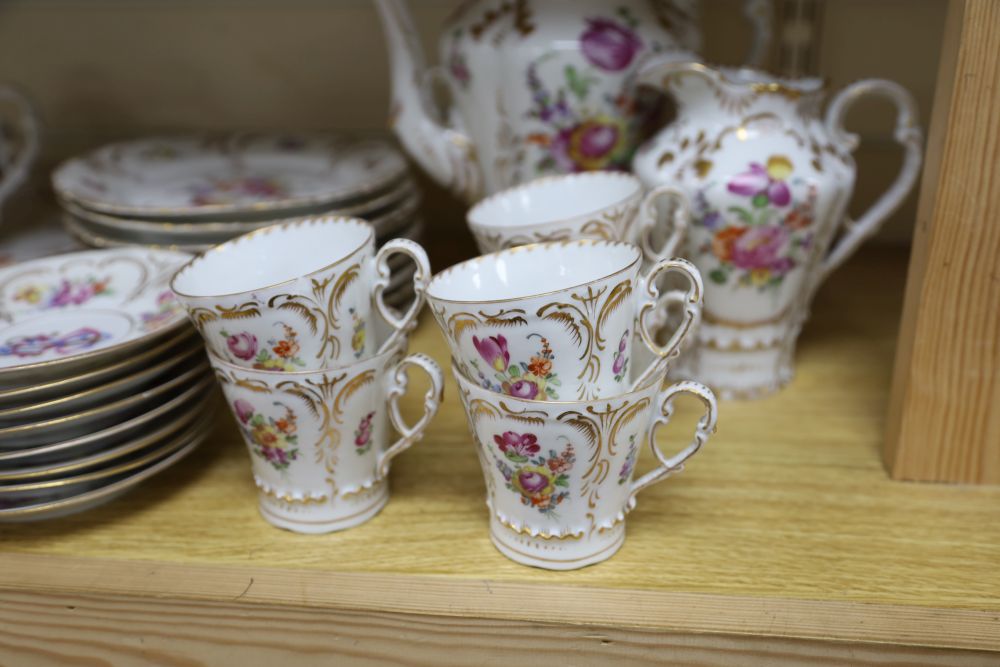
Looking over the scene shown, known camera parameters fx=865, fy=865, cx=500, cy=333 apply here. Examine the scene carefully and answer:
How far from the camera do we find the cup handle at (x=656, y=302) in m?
0.49

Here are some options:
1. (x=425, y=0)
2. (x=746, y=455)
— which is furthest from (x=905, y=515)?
(x=425, y=0)

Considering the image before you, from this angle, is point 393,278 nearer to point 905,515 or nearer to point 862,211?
point 905,515

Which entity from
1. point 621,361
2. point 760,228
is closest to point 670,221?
point 760,228

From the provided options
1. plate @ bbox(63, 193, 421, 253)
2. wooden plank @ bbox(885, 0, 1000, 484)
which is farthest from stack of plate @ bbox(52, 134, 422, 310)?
wooden plank @ bbox(885, 0, 1000, 484)

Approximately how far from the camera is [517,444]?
1.64 ft

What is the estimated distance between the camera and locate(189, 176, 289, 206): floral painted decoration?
0.85 metres

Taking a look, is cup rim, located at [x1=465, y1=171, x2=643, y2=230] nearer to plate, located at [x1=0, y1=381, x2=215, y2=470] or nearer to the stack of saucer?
the stack of saucer

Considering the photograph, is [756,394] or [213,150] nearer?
[756,394]

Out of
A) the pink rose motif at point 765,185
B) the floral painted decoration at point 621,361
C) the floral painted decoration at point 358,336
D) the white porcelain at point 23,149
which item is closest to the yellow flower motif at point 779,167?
the pink rose motif at point 765,185

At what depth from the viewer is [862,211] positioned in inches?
38.7

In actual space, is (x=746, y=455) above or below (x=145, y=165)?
below

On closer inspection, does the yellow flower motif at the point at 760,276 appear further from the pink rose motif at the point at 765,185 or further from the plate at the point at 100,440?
the plate at the point at 100,440

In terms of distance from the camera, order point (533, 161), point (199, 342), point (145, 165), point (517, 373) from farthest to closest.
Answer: point (145, 165)
point (533, 161)
point (199, 342)
point (517, 373)

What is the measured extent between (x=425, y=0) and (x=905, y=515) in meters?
0.74
